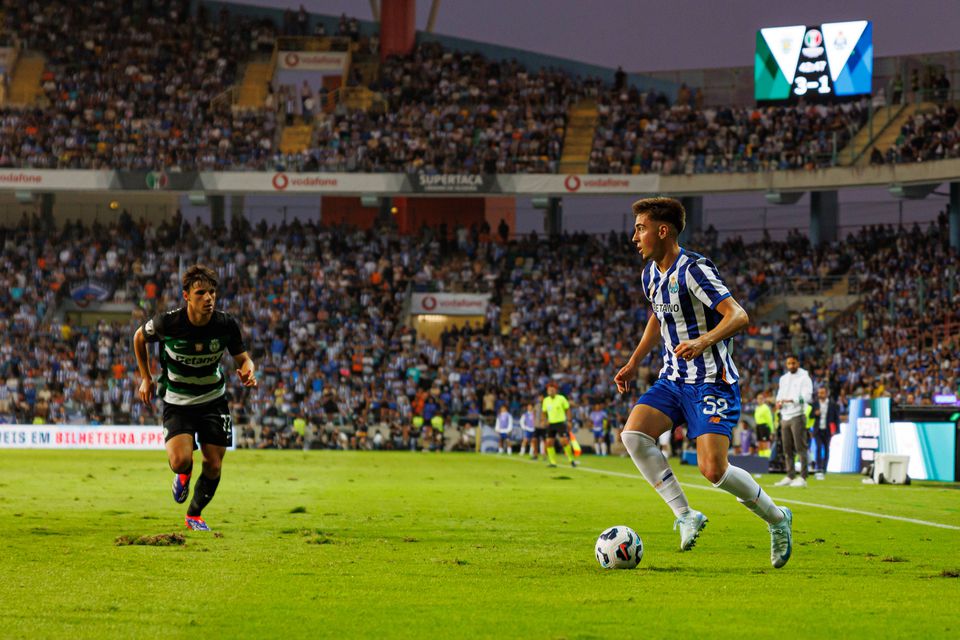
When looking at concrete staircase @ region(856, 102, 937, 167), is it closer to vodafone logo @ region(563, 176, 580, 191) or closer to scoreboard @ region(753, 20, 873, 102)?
scoreboard @ region(753, 20, 873, 102)

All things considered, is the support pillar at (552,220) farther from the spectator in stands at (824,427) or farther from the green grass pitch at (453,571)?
the green grass pitch at (453,571)

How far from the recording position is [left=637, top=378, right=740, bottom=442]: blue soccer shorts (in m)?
8.41

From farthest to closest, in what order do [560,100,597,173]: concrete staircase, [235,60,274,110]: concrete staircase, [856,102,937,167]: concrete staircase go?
1. [235,60,274,110]: concrete staircase
2. [560,100,597,173]: concrete staircase
3. [856,102,937,167]: concrete staircase

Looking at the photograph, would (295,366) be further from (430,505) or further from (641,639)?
(641,639)

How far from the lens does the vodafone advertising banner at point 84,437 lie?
38062 millimetres

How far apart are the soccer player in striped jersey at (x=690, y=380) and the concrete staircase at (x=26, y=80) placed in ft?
179

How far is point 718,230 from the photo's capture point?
2120 inches

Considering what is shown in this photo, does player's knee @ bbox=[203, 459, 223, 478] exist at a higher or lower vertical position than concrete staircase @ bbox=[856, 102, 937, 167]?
lower

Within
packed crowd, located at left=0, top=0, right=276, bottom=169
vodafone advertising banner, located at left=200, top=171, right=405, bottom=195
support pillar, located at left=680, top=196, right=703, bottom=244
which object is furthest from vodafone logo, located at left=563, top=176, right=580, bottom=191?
packed crowd, located at left=0, top=0, right=276, bottom=169

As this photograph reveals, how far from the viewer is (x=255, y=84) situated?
60.7 metres

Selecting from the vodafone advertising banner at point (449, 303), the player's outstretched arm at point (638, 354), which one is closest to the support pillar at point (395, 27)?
the vodafone advertising banner at point (449, 303)

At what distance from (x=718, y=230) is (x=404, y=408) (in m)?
17.3

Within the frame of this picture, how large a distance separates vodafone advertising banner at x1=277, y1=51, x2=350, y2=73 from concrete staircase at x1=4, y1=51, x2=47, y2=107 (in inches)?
446

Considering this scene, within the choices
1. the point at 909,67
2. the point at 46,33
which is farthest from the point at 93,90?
the point at 909,67
